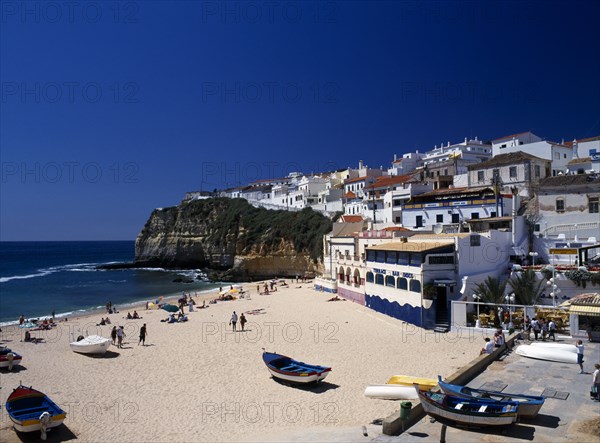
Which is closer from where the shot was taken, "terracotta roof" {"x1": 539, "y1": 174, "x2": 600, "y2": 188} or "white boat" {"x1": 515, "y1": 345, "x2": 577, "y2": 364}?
"white boat" {"x1": 515, "y1": 345, "x2": 577, "y2": 364}

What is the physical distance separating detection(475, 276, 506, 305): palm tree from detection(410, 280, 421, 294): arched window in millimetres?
2844

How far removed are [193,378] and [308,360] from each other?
4.74 metres

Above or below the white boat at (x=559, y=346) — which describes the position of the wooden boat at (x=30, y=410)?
below

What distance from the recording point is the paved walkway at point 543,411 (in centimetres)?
968

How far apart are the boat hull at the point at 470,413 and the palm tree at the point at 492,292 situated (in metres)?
11.9

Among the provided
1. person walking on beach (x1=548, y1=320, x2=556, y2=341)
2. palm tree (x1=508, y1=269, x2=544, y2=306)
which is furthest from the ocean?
person walking on beach (x1=548, y1=320, x2=556, y2=341)

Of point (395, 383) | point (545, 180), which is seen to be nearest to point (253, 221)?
point (545, 180)

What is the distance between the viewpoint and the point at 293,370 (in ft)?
52.1

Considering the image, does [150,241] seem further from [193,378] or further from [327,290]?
[193,378]

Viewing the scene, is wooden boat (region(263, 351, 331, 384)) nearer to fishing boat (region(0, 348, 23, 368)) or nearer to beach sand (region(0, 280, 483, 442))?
beach sand (region(0, 280, 483, 442))

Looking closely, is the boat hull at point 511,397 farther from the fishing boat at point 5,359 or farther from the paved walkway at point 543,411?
the fishing boat at point 5,359

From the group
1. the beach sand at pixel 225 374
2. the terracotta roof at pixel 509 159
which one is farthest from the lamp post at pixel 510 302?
the terracotta roof at pixel 509 159

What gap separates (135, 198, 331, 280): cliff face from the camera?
58.2 meters

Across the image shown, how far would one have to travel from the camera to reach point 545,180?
3200 cm
